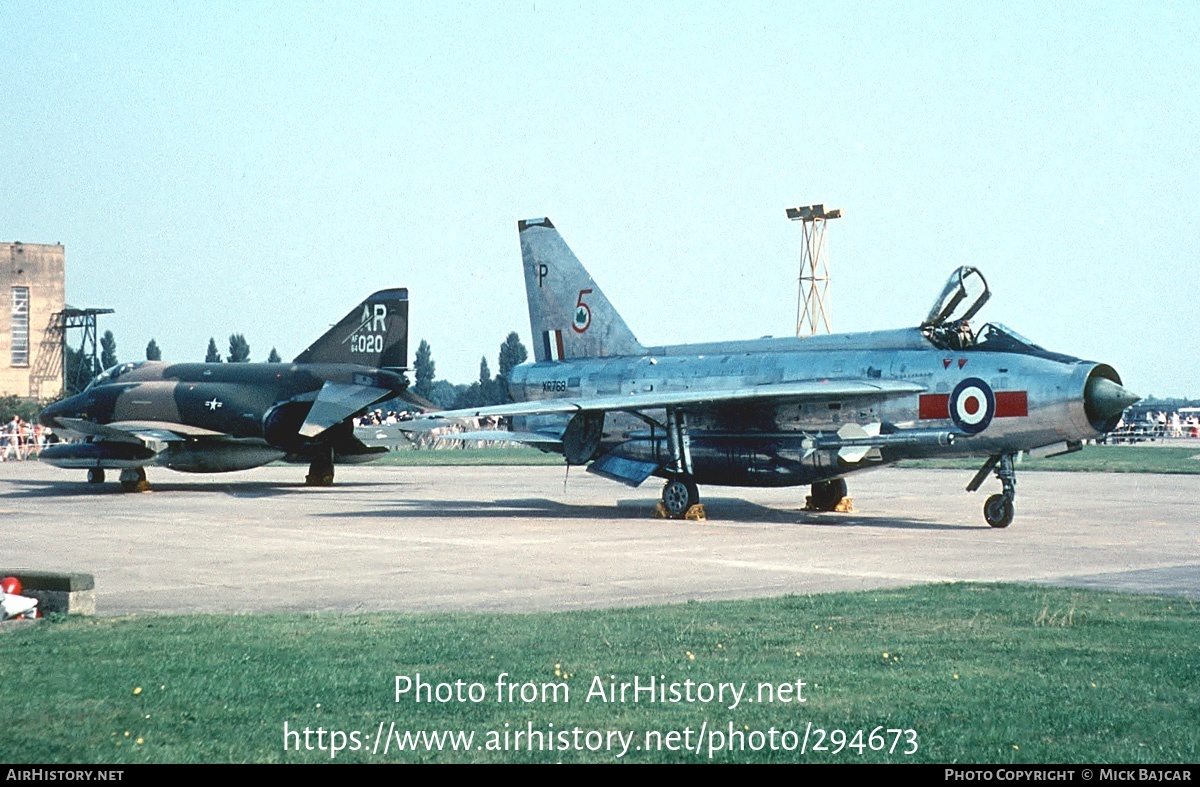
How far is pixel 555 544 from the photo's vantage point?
15.3 meters

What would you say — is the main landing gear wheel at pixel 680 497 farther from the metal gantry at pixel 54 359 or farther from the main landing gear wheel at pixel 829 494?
the metal gantry at pixel 54 359

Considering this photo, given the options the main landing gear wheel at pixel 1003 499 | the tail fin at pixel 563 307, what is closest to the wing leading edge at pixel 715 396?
the main landing gear wheel at pixel 1003 499

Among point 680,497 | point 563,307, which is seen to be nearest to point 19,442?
point 563,307

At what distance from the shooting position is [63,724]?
5562 mm

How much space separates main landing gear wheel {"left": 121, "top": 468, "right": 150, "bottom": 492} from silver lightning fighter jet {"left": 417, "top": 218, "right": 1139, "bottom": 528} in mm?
9075

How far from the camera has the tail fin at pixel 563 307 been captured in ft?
Result: 74.3

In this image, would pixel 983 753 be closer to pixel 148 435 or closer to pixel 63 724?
A: pixel 63 724

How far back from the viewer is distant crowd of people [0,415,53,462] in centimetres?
4822

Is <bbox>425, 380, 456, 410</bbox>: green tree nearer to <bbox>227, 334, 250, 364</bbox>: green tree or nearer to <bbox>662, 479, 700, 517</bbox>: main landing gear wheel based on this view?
<bbox>227, 334, 250, 364</bbox>: green tree

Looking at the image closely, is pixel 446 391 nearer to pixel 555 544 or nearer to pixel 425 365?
pixel 425 365

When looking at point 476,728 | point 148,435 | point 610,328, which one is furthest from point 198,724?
point 148,435

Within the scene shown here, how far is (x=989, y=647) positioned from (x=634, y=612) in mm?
2617

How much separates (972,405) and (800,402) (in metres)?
2.53

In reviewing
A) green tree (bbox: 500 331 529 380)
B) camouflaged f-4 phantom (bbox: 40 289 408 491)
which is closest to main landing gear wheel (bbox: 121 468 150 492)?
camouflaged f-4 phantom (bbox: 40 289 408 491)
